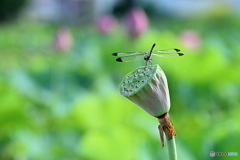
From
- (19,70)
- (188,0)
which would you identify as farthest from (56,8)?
(19,70)

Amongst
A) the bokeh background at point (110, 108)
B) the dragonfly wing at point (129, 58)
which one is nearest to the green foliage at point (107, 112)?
the bokeh background at point (110, 108)

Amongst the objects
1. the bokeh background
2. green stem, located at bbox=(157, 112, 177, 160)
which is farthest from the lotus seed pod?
the bokeh background

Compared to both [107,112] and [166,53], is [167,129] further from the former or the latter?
[107,112]

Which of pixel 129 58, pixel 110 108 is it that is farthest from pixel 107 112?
pixel 129 58

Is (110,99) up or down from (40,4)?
up

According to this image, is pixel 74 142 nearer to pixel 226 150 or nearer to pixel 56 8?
pixel 226 150

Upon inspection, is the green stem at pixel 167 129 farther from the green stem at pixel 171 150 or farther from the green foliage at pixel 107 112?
the green foliage at pixel 107 112
